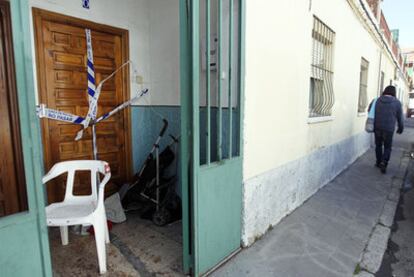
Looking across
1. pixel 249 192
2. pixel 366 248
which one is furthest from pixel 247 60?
pixel 366 248

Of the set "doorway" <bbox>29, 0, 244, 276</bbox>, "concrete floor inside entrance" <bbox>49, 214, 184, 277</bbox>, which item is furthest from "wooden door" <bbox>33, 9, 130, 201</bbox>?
"concrete floor inside entrance" <bbox>49, 214, 184, 277</bbox>

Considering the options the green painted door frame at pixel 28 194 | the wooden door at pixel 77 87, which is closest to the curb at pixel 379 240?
the green painted door frame at pixel 28 194

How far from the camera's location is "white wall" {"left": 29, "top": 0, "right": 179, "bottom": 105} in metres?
2.98

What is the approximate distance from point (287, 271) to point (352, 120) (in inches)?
189

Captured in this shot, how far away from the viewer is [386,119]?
5.29 metres

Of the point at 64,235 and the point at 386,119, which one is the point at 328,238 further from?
the point at 386,119

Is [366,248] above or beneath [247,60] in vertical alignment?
beneath

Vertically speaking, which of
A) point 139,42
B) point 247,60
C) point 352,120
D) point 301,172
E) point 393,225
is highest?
point 139,42

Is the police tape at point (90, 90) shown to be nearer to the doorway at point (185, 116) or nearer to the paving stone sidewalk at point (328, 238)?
the doorway at point (185, 116)

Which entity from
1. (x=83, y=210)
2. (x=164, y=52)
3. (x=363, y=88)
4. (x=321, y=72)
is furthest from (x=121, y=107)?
(x=363, y=88)

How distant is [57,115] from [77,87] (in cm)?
38

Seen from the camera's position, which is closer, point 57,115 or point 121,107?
point 57,115

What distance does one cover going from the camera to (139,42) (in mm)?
3271

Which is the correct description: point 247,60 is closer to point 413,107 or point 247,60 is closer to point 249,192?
point 249,192
